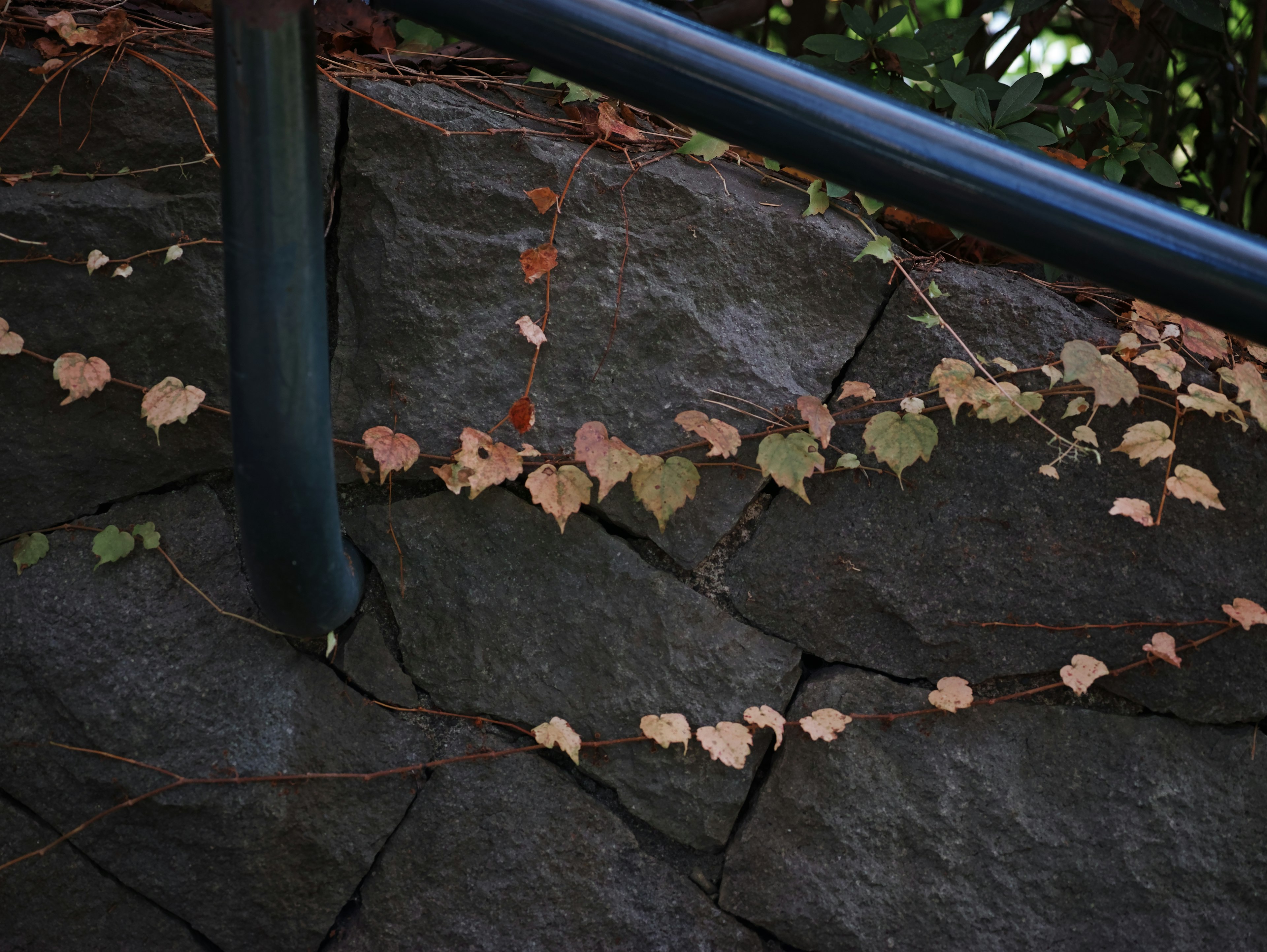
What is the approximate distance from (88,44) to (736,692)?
135cm

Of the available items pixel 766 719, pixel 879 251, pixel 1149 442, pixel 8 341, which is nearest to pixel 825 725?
pixel 766 719

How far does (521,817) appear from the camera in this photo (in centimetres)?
124

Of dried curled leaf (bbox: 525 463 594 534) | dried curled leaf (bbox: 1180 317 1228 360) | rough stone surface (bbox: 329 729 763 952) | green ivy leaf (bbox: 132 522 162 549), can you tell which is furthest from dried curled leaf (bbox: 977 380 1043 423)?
green ivy leaf (bbox: 132 522 162 549)

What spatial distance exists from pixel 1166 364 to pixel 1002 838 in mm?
723

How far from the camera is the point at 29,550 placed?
122 centimetres

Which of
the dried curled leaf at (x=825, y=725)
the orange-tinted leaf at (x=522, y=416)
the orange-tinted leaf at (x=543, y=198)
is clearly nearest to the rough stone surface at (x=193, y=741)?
the orange-tinted leaf at (x=522, y=416)

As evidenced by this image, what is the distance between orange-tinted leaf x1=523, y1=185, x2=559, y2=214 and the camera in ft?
4.25

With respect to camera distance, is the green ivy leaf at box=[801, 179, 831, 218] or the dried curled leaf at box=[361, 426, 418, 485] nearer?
the dried curled leaf at box=[361, 426, 418, 485]

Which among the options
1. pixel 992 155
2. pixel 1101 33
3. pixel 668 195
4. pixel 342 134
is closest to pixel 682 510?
pixel 668 195

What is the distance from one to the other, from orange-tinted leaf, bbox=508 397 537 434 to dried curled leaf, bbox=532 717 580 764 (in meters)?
0.42

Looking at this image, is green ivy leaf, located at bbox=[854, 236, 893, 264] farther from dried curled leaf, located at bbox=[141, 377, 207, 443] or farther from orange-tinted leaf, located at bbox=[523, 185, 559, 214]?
dried curled leaf, located at bbox=[141, 377, 207, 443]

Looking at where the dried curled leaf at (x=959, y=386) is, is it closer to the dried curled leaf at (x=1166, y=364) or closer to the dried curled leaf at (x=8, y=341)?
the dried curled leaf at (x=1166, y=364)

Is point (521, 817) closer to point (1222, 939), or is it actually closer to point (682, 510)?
point (682, 510)

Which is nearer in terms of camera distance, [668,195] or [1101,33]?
[668,195]
